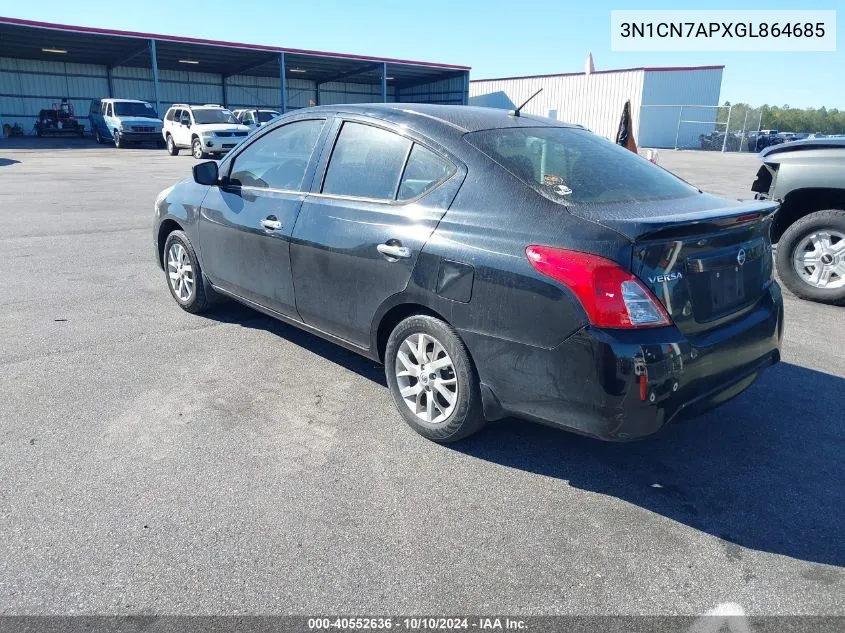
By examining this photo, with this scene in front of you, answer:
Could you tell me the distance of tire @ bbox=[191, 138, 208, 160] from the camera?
25234mm

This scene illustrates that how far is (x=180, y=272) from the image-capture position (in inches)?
213

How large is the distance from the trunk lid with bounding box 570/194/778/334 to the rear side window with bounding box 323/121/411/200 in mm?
→ 1131

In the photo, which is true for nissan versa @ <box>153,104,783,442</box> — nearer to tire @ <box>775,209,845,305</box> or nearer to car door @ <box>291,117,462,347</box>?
car door @ <box>291,117,462,347</box>

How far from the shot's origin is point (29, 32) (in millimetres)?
31281

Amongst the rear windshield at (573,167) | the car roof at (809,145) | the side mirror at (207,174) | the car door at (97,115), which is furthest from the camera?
the car door at (97,115)

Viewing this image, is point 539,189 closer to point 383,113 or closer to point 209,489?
point 383,113

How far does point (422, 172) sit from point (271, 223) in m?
1.21

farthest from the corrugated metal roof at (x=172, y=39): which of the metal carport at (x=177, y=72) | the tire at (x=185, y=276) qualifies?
the tire at (x=185, y=276)

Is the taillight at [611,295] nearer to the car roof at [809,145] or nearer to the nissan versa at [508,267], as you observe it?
the nissan versa at [508,267]

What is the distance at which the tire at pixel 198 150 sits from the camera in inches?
993

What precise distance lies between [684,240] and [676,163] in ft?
88.0

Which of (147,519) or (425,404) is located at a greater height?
(425,404)

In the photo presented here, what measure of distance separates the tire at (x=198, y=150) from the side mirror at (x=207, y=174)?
2222cm

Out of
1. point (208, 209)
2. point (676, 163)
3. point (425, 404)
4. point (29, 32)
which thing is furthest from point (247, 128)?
point (425, 404)
